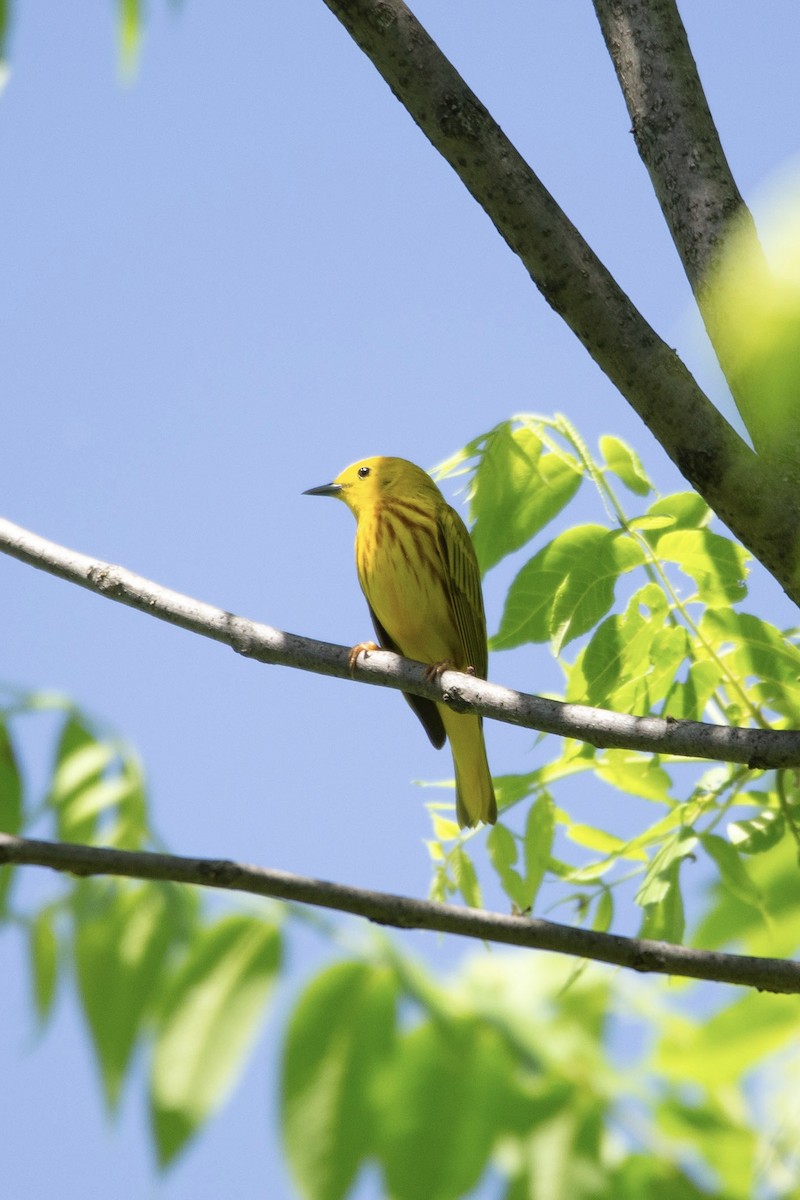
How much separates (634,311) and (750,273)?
49.5 inches

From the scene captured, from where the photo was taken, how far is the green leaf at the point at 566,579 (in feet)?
10.1

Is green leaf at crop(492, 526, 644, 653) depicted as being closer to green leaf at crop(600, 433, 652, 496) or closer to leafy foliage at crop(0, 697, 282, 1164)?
green leaf at crop(600, 433, 652, 496)

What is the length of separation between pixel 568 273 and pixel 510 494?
1076 millimetres

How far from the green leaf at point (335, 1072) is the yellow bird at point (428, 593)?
7.35 ft

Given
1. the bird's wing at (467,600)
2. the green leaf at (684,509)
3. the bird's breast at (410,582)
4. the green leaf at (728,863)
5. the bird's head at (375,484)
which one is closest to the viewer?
the green leaf at (728,863)

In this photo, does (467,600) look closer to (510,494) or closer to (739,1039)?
(510,494)

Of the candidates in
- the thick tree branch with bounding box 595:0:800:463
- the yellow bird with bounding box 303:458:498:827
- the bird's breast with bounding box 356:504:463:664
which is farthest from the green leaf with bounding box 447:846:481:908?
the bird's breast with bounding box 356:504:463:664

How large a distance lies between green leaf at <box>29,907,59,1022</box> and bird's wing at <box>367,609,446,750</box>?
2.55 m

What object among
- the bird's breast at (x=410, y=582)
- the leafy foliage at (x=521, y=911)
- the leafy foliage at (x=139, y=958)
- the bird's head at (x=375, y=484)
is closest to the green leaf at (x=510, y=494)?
the leafy foliage at (x=521, y=911)

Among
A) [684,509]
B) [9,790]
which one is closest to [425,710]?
[684,509]

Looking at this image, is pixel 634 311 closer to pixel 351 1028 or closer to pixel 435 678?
pixel 435 678

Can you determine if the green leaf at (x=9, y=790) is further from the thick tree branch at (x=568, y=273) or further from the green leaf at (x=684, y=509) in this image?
the green leaf at (x=684, y=509)

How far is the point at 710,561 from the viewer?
305cm

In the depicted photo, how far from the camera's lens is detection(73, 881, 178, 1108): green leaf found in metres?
2.82
